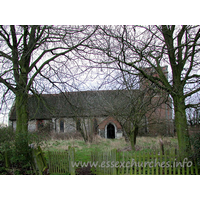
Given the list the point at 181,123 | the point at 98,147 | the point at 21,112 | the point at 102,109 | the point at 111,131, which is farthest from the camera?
the point at 111,131

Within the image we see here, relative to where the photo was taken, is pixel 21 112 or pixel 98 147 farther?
pixel 98 147

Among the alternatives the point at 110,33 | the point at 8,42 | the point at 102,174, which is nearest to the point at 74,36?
the point at 110,33

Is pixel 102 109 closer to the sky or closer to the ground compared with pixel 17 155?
closer to the sky

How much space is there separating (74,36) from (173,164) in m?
5.96

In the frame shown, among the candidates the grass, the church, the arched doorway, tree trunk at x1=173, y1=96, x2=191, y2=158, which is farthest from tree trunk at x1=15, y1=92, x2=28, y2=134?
the arched doorway

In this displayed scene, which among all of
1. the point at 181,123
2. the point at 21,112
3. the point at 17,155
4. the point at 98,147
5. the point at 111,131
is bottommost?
the point at 98,147

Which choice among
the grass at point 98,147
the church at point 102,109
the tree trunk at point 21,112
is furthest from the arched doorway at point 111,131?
the tree trunk at point 21,112

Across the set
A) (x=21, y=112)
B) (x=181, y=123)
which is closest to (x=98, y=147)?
(x=21, y=112)

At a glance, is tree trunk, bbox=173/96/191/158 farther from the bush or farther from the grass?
the bush

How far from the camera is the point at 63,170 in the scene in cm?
636

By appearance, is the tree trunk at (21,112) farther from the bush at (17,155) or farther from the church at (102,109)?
the bush at (17,155)

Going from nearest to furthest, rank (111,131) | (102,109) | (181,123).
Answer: (181,123)
(102,109)
(111,131)

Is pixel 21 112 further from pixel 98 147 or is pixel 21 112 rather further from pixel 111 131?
pixel 111 131
